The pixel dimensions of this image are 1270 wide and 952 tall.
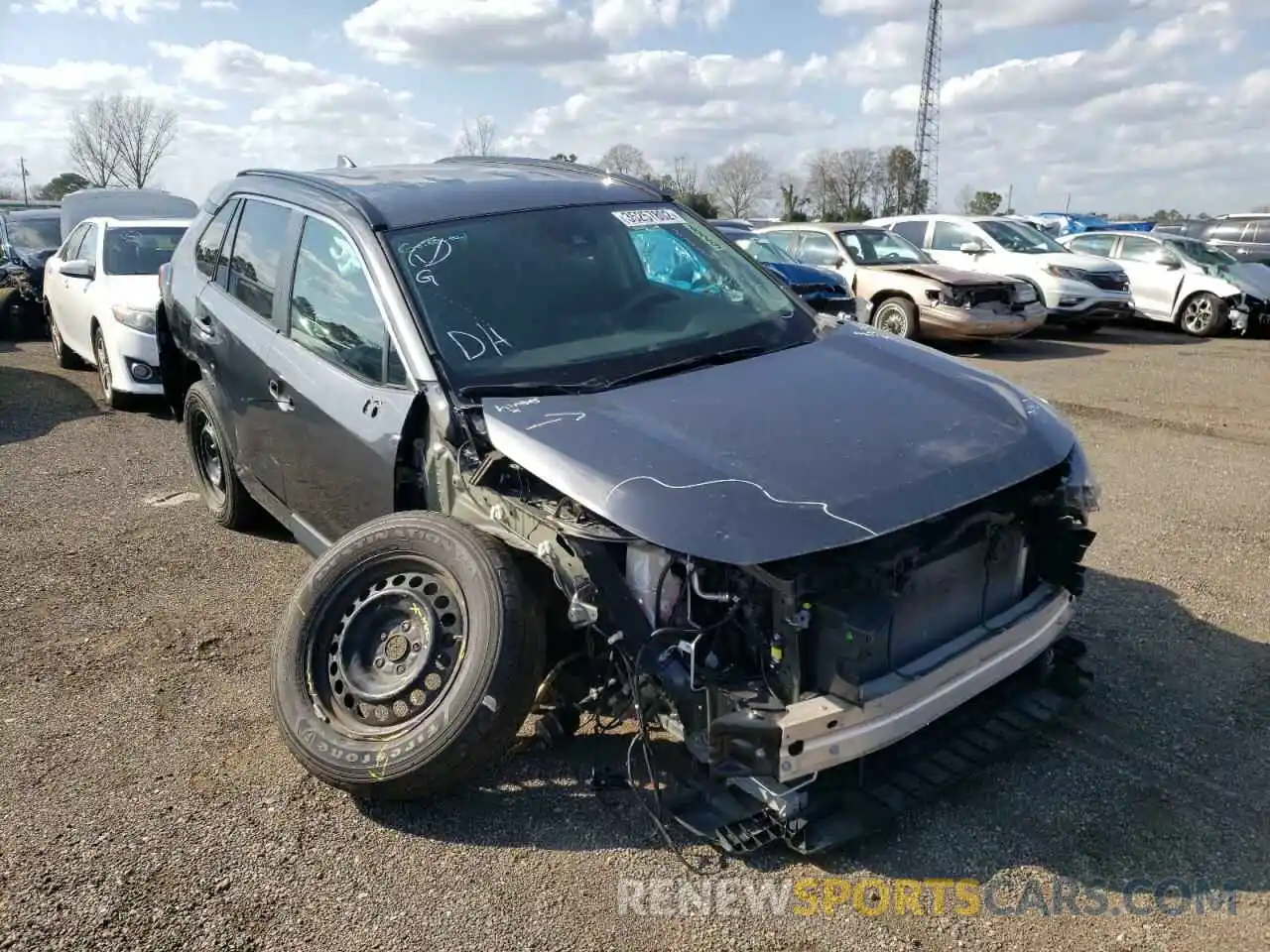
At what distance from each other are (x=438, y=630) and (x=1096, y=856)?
6.79 ft

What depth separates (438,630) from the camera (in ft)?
10.6

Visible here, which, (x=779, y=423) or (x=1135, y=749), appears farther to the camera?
(x=1135, y=749)

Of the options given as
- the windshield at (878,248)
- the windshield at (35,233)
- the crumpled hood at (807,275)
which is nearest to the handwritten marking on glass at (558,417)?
the crumpled hood at (807,275)

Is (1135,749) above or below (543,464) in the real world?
below

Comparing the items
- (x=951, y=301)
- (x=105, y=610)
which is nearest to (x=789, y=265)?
(x=951, y=301)

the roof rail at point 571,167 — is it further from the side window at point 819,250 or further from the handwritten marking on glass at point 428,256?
the side window at point 819,250

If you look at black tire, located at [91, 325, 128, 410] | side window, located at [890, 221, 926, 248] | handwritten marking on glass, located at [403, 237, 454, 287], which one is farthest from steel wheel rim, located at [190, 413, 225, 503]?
side window, located at [890, 221, 926, 248]

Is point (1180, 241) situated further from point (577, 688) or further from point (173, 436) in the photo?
point (577, 688)

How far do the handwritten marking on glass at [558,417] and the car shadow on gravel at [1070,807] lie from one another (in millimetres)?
1132

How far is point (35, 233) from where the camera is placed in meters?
16.4

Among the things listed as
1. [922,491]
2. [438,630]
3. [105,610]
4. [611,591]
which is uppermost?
[922,491]

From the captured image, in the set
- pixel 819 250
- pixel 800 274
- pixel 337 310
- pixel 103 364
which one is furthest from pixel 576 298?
pixel 819 250

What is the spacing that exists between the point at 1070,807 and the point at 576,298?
2.46 metres

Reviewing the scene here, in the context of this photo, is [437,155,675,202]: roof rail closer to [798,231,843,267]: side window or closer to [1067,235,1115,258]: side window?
[798,231,843,267]: side window
